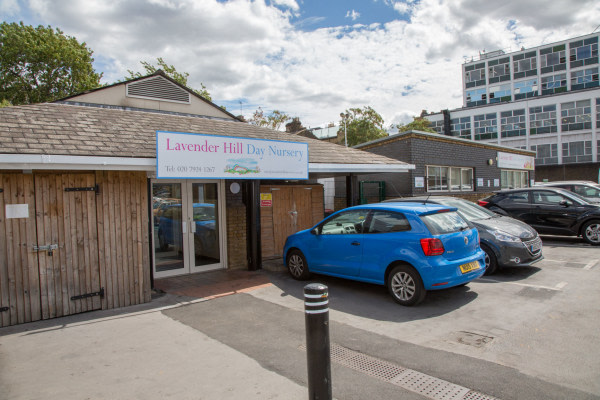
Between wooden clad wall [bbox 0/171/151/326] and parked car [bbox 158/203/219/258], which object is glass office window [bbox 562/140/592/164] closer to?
parked car [bbox 158/203/219/258]

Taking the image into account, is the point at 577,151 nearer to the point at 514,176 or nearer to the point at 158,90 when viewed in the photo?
the point at 514,176

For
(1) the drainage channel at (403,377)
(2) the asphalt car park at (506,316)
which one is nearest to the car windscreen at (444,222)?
(2) the asphalt car park at (506,316)

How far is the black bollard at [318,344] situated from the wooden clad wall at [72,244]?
174 inches

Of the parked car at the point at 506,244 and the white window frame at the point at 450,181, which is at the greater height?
the white window frame at the point at 450,181

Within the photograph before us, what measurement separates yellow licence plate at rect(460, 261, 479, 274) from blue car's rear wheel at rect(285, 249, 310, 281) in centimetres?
296

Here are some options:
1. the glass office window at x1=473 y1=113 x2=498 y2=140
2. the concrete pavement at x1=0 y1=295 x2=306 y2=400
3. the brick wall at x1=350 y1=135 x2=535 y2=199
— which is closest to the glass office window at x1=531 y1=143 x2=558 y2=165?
the glass office window at x1=473 y1=113 x2=498 y2=140

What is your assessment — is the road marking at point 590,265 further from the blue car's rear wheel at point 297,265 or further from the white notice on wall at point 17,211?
the white notice on wall at point 17,211

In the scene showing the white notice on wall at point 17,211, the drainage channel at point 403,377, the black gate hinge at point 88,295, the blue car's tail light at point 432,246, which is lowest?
the drainage channel at point 403,377

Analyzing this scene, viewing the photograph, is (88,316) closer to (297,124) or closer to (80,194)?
(80,194)

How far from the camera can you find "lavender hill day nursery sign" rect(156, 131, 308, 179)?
6.58m

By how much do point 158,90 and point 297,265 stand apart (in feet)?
22.9

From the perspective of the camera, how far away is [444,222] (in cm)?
611

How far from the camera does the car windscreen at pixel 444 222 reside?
589 cm

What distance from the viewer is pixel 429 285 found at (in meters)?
5.70
